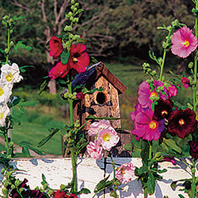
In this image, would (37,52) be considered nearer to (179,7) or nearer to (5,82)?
(179,7)

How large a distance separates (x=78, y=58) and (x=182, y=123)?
1.74ft

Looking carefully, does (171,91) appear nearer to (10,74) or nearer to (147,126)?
(147,126)

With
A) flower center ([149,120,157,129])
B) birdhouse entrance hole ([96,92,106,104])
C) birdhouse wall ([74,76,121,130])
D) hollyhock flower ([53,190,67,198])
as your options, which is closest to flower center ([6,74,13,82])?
hollyhock flower ([53,190,67,198])

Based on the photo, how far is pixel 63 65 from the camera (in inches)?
62.9

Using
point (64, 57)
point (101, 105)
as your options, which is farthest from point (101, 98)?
point (64, 57)

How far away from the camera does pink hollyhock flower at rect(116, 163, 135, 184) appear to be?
165cm

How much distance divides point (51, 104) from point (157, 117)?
36.2 feet

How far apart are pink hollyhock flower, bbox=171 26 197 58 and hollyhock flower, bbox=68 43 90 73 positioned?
0.39 meters

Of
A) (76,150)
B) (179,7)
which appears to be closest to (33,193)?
(76,150)

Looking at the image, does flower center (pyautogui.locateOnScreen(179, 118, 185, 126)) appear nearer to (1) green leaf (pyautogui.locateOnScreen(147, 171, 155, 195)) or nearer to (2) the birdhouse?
(1) green leaf (pyautogui.locateOnScreen(147, 171, 155, 195))

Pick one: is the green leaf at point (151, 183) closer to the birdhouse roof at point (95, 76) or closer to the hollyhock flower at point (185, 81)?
the hollyhock flower at point (185, 81)

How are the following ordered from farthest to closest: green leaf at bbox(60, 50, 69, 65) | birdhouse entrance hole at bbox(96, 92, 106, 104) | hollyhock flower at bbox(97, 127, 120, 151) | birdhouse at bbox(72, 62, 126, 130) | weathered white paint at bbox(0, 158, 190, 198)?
birdhouse entrance hole at bbox(96, 92, 106, 104) < birdhouse at bbox(72, 62, 126, 130) < weathered white paint at bbox(0, 158, 190, 198) < hollyhock flower at bbox(97, 127, 120, 151) < green leaf at bbox(60, 50, 69, 65)

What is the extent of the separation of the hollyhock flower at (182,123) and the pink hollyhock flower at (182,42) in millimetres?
265

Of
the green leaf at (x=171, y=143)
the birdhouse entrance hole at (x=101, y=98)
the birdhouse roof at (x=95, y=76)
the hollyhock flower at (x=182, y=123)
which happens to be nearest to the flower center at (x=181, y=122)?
the hollyhock flower at (x=182, y=123)
